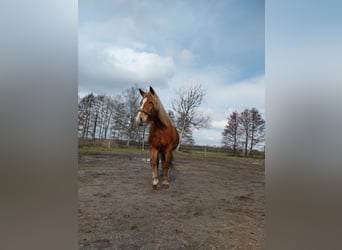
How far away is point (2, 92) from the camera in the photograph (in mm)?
1028

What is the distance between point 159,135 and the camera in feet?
5.33

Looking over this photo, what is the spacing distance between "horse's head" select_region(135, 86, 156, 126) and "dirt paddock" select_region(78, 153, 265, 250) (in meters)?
0.22

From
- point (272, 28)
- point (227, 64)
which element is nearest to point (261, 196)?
point (227, 64)

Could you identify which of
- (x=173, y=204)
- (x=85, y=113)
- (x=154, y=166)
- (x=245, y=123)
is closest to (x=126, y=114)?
(x=85, y=113)

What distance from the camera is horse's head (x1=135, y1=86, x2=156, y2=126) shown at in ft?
4.97

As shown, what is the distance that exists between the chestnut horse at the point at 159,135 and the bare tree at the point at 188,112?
52mm

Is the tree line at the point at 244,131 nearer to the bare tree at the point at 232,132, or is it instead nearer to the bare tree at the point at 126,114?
the bare tree at the point at 232,132

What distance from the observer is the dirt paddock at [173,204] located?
1406 mm

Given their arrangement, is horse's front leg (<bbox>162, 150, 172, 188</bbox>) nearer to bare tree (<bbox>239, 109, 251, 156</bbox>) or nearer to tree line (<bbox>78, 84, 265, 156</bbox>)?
tree line (<bbox>78, 84, 265, 156</bbox>)

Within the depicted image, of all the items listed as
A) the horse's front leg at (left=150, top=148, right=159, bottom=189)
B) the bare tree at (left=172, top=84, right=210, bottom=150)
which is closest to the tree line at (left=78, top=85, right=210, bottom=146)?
the bare tree at (left=172, top=84, right=210, bottom=150)

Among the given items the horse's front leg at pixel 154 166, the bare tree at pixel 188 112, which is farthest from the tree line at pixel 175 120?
the horse's front leg at pixel 154 166

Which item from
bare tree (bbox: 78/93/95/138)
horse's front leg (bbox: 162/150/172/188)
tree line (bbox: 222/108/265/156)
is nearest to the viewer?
bare tree (bbox: 78/93/95/138)

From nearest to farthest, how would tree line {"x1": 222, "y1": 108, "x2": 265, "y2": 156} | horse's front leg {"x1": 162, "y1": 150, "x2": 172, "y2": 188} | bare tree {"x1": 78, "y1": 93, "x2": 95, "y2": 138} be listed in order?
bare tree {"x1": 78, "y1": 93, "x2": 95, "y2": 138} < tree line {"x1": 222, "y1": 108, "x2": 265, "y2": 156} < horse's front leg {"x1": 162, "y1": 150, "x2": 172, "y2": 188}

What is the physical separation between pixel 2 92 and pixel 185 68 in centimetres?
91
